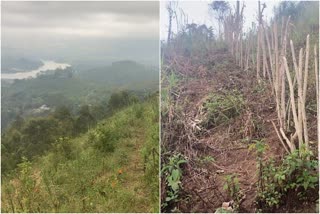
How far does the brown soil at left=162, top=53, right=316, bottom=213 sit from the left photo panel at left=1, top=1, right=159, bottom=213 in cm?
20

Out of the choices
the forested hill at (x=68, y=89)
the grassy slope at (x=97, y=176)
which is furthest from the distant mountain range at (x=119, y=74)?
the grassy slope at (x=97, y=176)

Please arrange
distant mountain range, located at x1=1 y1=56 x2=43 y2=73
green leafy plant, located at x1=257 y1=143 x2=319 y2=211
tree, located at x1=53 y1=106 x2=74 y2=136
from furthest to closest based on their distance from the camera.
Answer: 1. tree, located at x1=53 y1=106 x2=74 y2=136
2. distant mountain range, located at x1=1 y1=56 x2=43 y2=73
3. green leafy plant, located at x1=257 y1=143 x2=319 y2=211

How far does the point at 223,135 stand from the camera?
2.38 m

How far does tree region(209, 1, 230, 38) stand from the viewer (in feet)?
7.66

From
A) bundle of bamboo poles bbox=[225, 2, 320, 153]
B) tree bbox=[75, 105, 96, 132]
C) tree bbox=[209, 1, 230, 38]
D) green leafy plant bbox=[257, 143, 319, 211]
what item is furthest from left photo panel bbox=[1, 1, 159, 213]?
green leafy plant bbox=[257, 143, 319, 211]

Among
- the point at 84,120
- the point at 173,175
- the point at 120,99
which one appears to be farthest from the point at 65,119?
the point at 173,175

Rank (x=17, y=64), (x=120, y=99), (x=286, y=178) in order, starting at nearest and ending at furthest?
(x=286, y=178)
(x=17, y=64)
(x=120, y=99)

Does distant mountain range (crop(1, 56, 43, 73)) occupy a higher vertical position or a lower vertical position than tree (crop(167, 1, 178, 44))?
lower

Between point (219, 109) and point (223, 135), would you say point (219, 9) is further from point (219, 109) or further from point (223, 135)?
point (223, 135)

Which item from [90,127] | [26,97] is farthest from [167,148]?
[26,97]

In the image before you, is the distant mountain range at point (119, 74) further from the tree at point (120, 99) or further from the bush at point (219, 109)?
the bush at point (219, 109)

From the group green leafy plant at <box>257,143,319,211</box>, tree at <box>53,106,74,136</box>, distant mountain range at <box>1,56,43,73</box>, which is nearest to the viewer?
green leafy plant at <box>257,143,319,211</box>

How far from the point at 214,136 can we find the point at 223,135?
0.05m

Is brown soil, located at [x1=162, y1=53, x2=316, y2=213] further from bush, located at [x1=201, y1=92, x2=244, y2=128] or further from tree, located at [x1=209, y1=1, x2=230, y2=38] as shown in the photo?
tree, located at [x1=209, y1=1, x2=230, y2=38]
